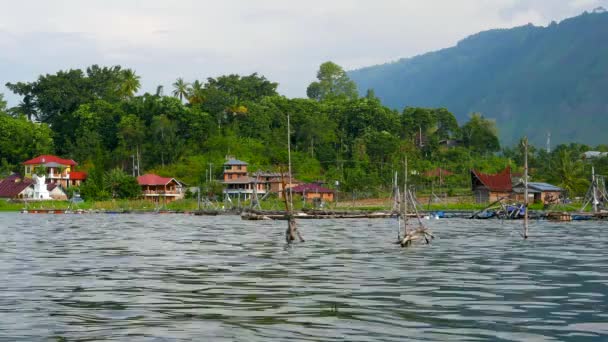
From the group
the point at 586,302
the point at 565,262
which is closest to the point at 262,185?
the point at 565,262

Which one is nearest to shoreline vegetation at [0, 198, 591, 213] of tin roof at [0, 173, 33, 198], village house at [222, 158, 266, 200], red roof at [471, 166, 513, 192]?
red roof at [471, 166, 513, 192]

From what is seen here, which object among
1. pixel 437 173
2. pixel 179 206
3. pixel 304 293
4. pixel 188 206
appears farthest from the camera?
pixel 437 173

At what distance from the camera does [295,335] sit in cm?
1811

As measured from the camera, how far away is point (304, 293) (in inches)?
997

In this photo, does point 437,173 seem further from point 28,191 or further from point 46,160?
point 28,191

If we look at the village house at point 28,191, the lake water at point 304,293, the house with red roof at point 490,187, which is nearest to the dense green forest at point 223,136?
the village house at point 28,191

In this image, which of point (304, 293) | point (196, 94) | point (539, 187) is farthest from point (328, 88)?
point (304, 293)

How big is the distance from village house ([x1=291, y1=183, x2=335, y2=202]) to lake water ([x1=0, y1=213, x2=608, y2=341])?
3030 inches

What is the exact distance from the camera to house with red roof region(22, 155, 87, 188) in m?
143

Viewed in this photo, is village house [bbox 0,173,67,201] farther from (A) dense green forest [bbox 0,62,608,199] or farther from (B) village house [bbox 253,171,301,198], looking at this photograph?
(B) village house [bbox 253,171,301,198]

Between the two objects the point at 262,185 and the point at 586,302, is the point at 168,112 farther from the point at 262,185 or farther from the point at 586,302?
the point at 586,302

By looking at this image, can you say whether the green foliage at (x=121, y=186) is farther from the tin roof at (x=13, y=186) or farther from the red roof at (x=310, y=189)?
the red roof at (x=310, y=189)

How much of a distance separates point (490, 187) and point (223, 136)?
56436 millimetres

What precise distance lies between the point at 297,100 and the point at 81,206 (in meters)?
49.8
